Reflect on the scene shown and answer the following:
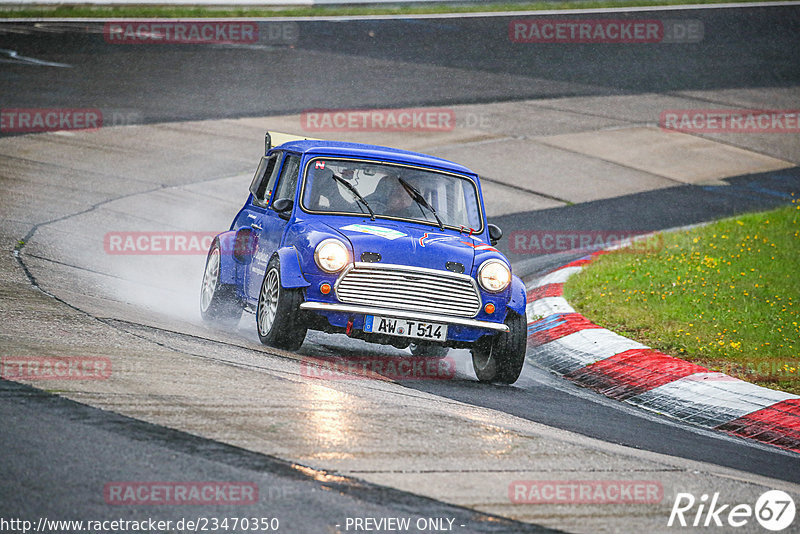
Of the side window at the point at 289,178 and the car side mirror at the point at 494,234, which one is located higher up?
the side window at the point at 289,178

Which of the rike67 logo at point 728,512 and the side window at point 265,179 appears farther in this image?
the side window at point 265,179

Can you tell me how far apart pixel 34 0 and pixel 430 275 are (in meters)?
21.6

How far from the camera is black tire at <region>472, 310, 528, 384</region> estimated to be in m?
7.90

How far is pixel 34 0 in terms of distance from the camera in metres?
26.3

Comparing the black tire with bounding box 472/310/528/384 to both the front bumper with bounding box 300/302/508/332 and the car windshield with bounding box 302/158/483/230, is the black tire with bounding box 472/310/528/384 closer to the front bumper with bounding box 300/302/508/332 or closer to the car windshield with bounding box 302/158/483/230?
the front bumper with bounding box 300/302/508/332

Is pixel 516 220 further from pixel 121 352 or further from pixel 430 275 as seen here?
pixel 121 352

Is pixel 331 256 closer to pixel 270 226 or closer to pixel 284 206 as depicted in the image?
pixel 284 206

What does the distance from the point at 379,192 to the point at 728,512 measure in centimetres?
429

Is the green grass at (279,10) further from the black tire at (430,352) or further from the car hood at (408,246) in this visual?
the car hood at (408,246)

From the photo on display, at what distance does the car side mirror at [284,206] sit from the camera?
27.7ft

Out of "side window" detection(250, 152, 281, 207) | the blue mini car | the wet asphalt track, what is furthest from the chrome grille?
"side window" detection(250, 152, 281, 207)

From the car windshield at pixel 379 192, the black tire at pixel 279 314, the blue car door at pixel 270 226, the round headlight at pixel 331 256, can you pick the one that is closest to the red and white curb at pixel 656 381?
the car windshield at pixel 379 192

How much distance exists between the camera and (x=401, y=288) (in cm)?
761

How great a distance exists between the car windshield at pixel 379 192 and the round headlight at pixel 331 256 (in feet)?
2.65
